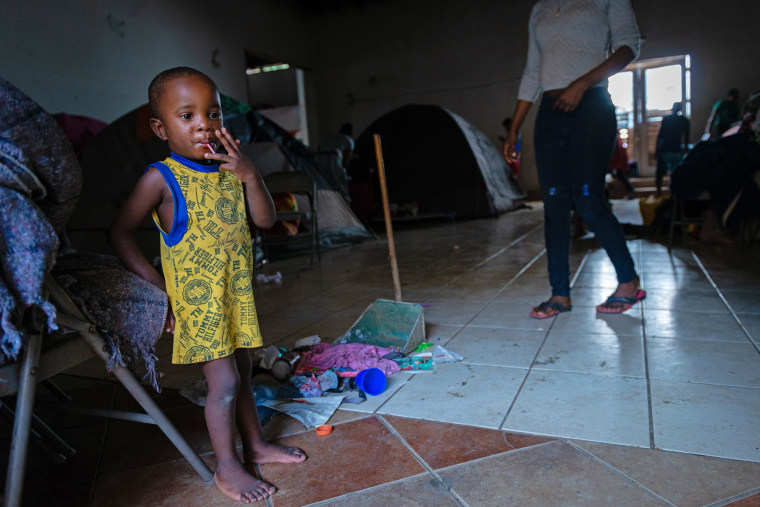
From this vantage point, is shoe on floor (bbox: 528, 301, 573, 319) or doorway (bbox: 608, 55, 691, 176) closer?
shoe on floor (bbox: 528, 301, 573, 319)

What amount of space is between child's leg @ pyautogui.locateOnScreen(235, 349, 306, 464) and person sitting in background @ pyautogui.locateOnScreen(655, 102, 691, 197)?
24.7ft

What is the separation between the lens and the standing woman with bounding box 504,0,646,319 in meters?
2.07

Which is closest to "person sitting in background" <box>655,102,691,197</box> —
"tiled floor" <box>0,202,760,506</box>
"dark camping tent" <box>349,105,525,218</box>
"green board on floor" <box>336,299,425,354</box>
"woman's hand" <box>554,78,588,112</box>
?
"dark camping tent" <box>349,105,525,218</box>

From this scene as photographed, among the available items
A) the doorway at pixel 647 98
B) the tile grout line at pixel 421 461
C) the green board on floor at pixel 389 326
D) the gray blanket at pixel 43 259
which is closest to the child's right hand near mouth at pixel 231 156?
the gray blanket at pixel 43 259

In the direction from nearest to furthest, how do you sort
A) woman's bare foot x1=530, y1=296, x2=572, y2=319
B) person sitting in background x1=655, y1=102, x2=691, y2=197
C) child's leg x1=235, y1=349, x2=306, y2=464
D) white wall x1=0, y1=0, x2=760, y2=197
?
child's leg x1=235, y1=349, x2=306, y2=464 < woman's bare foot x1=530, y1=296, x2=572, y2=319 < white wall x1=0, y1=0, x2=760, y2=197 < person sitting in background x1=655, y1=102, x2=691, y2=197

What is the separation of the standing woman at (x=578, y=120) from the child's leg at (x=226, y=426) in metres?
1.45

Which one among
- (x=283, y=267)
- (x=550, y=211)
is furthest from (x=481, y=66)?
(x=550, y=211)

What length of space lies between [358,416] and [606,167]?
1413mm

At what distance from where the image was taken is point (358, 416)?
1.41 m

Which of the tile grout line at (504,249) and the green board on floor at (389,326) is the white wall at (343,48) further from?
the green board on floor at (389,326)

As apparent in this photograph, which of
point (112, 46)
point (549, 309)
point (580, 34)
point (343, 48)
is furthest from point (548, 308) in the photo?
point (343, 48)

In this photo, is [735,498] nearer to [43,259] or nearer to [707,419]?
[707,419]

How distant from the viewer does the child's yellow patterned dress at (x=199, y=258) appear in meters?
1.06

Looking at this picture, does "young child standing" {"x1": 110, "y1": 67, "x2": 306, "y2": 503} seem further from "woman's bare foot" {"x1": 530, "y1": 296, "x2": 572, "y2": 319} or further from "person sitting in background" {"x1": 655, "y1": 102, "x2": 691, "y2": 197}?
"person sitting in background" {"x1": 655, "y1": 102, "x2": 691, "y2": 197}
